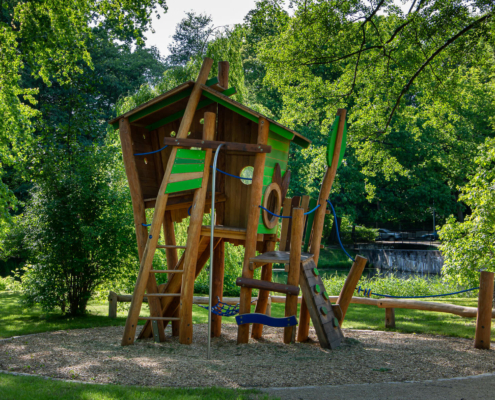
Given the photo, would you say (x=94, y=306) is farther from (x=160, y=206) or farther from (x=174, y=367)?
(x=174, y=367)

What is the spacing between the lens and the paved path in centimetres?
443

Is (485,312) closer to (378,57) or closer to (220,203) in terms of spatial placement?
(220,203)

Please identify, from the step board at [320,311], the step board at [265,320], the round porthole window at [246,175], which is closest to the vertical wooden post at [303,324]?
the step board at [320,311]

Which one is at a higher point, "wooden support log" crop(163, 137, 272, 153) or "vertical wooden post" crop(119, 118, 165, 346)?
"wooden support log" crop(163, 137, 272, 153)

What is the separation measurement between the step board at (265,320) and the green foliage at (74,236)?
13.8ft

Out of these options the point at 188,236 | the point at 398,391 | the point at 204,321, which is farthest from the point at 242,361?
the point at 204,321

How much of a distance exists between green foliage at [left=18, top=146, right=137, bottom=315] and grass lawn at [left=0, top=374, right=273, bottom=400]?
204 inches

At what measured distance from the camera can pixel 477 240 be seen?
1115 centimetres

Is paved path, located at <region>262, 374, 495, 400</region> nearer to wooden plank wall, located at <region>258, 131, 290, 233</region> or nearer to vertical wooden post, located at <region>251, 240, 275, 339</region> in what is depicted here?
vertical wooden post, located at <region>251, 240, 275, 339</region>

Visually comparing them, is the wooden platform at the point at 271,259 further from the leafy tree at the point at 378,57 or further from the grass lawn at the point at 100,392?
the leafy tree at the point at 378,57

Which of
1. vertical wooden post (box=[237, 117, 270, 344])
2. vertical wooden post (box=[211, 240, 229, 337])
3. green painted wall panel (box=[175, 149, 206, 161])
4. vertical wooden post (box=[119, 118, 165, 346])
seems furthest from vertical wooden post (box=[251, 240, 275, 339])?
green painted wall panel (box=[175, 149, 206, 161])

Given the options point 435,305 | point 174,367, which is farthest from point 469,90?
point 174,367

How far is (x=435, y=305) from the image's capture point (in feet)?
29.0

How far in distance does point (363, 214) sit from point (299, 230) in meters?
34.1
